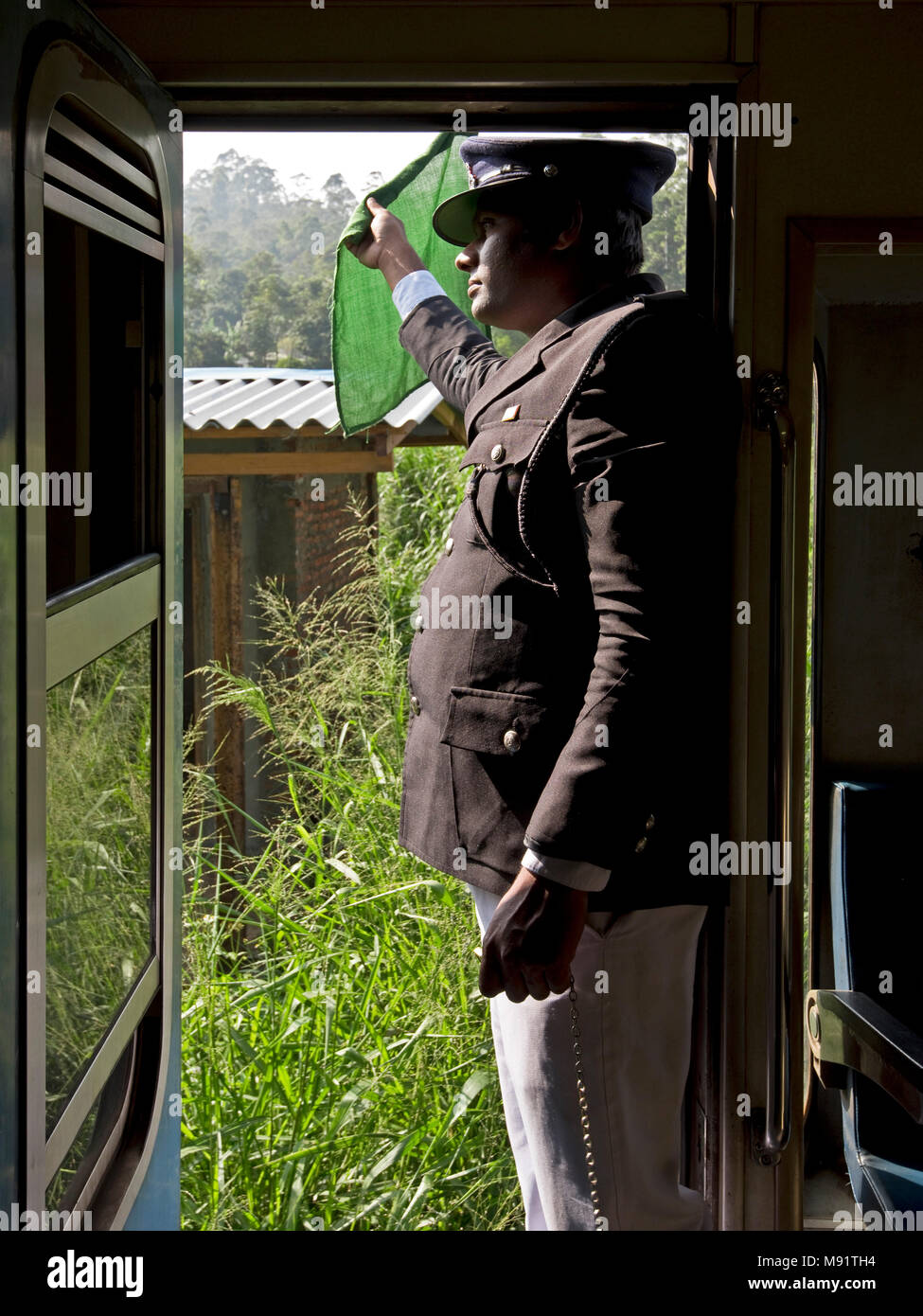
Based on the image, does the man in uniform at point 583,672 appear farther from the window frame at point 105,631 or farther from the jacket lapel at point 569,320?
the window frame at point 105,631

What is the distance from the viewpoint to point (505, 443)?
182cm

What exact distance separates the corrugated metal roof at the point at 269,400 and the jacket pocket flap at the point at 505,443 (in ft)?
7.05

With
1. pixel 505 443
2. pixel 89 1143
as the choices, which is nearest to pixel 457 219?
pixel 505 443

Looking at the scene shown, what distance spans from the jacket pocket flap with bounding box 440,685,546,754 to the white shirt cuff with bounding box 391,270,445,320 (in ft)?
2.82

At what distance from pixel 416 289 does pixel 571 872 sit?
3.98ft

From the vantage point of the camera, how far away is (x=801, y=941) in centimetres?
186

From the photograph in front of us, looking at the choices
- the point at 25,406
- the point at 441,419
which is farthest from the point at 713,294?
the point at 441,419

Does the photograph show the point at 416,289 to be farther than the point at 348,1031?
No

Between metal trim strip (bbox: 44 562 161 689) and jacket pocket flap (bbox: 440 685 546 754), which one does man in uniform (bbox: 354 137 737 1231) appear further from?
metal trim strip (bbox: 44 562 161 689)

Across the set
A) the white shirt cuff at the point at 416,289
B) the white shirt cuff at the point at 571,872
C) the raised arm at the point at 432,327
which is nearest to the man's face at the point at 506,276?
the raised arm at the point at 432,327

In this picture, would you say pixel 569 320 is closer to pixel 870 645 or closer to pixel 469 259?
pixel 469 259

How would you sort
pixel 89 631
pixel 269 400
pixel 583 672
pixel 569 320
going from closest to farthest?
1. pixel 89 631
2. pixel 583 672
3. pixel 569 320
4. pixel 269 400

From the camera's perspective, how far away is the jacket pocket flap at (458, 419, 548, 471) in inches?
69.8

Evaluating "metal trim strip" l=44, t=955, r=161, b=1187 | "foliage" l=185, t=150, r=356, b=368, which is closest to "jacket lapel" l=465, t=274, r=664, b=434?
"metal trim strip" l=44, t=955, r=161, b=1187
